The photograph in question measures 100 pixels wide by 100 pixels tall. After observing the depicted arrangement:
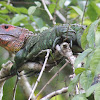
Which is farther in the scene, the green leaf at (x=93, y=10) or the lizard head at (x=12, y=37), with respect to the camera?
the green leaf at (x=93, y=10)

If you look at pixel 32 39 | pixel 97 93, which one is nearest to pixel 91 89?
pixel 97 93

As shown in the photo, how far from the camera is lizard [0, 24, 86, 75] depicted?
6.72 ft

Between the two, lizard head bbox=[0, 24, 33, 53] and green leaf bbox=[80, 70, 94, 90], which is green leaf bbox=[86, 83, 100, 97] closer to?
green leaf bbox=[80, 70, 94, 90]

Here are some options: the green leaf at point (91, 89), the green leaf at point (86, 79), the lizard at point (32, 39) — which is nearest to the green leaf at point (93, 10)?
the lizard at point (32, 39)

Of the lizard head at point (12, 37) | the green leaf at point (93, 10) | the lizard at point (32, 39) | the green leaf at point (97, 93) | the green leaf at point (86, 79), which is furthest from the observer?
the green leaf at point (93, 10)

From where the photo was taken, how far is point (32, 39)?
93.4 inches

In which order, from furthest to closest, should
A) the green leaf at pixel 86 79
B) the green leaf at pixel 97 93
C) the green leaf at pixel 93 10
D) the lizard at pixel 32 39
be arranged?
the green leaf at pixel 93 10 → the lizard at pixel 32 39 → the green leaf at pixel 86 79 → the green leaf at pixel 97 93

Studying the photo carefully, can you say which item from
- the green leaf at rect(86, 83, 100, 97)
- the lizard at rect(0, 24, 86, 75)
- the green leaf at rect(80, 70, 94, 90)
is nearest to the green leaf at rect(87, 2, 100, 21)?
the lizard at rect(0, 24, 86, 75)

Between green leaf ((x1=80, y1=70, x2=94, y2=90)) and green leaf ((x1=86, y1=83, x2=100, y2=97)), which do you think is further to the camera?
green leaf ((x1=80, y1=70, x2=94, y2=90))

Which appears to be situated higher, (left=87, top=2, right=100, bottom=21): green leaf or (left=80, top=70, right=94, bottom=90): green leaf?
(left=87, top=2, right=100, bottom=21): green leaf

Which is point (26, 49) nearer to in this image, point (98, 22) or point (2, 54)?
point (2, 54)

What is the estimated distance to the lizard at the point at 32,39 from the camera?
2.05m

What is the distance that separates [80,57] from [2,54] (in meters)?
1.76

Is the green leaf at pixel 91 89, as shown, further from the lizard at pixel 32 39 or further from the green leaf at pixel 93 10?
the green leaf at pixel 93 10
